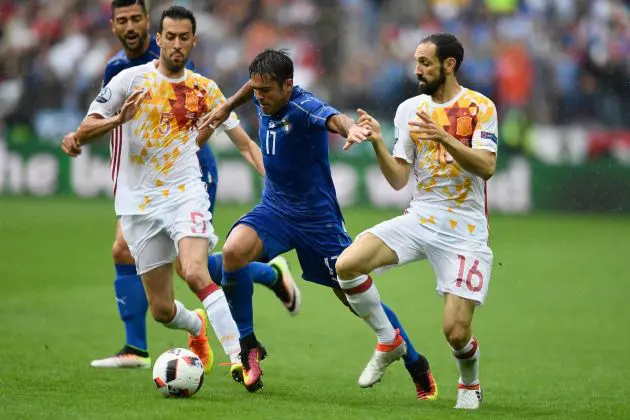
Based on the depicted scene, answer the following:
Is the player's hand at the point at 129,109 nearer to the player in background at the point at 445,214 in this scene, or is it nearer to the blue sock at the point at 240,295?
the blue sock at the point at 240,295

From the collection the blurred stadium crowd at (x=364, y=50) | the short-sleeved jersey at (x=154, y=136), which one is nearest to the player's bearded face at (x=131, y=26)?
the short-sleeved jersey at (x=154, y=136)

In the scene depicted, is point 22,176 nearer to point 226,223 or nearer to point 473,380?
point 226,223

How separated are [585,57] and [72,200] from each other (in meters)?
9.44

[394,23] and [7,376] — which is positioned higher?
[394,23]

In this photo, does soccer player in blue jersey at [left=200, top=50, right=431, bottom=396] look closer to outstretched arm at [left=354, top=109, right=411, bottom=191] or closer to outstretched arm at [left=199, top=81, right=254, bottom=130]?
outstretched arm at [left=199, top=81, right=254, bottom=130]

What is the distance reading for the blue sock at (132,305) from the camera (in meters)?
9.22

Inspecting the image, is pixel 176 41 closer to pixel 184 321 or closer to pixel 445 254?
pixel 184 321

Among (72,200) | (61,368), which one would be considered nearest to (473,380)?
(61,368)

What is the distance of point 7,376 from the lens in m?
8.22

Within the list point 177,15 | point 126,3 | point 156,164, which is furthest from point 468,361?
point 126,3

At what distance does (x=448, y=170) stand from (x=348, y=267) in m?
0.88

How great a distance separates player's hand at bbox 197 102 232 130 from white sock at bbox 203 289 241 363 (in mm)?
1129

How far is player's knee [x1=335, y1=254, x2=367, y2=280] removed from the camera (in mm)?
7688

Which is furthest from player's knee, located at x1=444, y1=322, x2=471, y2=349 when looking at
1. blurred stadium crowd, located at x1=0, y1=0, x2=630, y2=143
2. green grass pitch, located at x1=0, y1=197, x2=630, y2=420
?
blurred stadium crowd, located at x1=0, y1=0, x2=630, y2=143
